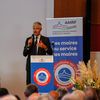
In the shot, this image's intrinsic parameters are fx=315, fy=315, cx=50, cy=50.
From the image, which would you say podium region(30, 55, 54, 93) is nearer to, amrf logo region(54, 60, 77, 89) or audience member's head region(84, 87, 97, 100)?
amrf logo region(54, 60, 77, 89)

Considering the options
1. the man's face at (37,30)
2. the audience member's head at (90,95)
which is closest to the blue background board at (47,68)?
the man's face at (37,30)

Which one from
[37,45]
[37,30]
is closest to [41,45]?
[37,45]

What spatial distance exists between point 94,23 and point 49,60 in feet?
7.02

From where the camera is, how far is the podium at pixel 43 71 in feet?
15.3

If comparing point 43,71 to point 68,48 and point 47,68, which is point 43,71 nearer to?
point 47,68

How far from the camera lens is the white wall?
6.68 meters

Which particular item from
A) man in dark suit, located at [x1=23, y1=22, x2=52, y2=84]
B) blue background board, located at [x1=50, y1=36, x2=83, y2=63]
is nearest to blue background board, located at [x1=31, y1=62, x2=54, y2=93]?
man in dark suit, located at [x1=23, y1=22, x2=52, y2=84]

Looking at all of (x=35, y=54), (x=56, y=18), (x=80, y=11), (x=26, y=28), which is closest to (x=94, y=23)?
(x=80, y=11)

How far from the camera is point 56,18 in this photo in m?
6.10

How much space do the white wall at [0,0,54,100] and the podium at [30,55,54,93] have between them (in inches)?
77.8

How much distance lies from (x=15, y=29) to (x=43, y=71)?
221 cm

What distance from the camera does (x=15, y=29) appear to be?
6.69 m

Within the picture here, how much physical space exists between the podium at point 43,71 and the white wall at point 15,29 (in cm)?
198

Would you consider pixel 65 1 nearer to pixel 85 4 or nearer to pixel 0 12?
pixel 85 4
